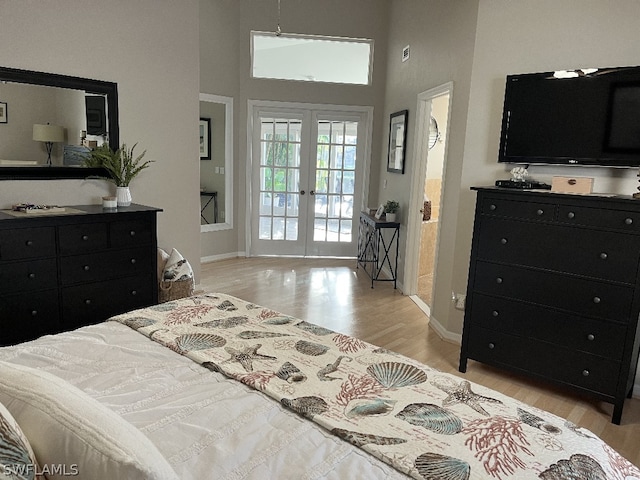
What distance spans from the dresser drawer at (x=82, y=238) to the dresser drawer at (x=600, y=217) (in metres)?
3.03

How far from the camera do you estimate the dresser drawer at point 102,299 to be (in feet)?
10.4

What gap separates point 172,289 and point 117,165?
110 cm

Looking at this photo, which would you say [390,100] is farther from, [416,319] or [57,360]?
[57,360]

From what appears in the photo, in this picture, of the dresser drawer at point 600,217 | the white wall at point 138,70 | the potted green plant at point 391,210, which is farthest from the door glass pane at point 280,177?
the dresser drawer at point 600,217

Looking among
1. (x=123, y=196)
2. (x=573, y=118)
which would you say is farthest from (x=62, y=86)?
(x=573, y=118)

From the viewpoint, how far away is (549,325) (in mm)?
2838

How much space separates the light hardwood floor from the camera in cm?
277

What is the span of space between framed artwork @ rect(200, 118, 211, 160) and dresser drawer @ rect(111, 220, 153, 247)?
104 inches

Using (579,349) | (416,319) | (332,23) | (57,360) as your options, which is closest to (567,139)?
(579,349)

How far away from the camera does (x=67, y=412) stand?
0.99m

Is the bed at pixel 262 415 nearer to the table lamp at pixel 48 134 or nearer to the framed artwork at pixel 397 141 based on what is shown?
the table lamp at pixel 48 134

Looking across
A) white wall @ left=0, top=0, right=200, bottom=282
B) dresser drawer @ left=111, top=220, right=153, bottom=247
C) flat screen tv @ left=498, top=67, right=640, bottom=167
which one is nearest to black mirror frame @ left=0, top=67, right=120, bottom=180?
white wall @ left=0, top=0, right=200, bottom=282

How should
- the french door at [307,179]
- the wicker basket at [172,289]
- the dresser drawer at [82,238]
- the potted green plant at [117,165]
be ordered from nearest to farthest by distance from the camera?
the dresser drawer at [82,238], the potted green plant at [117,165], the wicker basket at [172,289], the french door at [307,179]

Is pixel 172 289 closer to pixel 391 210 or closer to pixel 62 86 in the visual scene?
pixel 62 86
